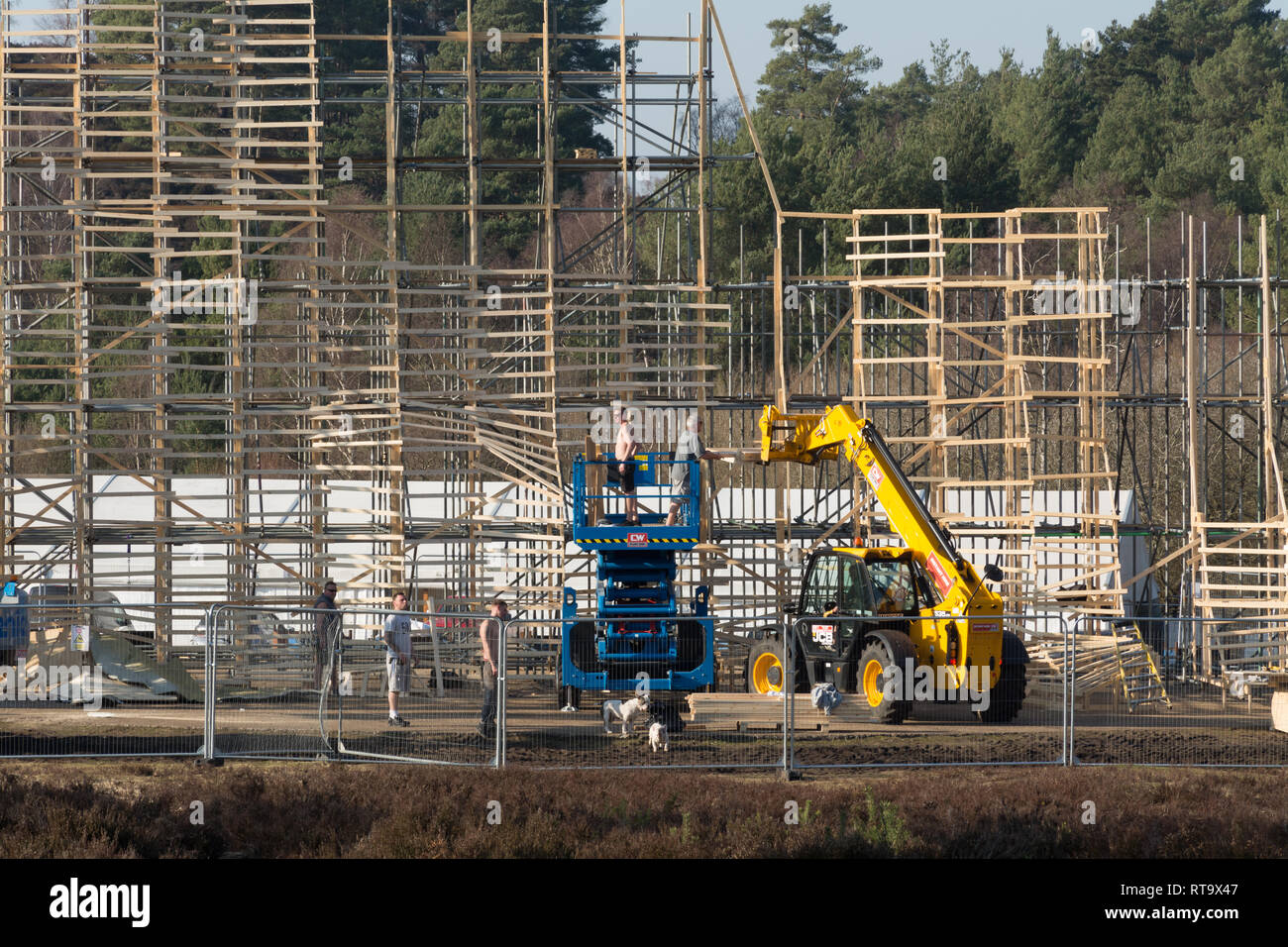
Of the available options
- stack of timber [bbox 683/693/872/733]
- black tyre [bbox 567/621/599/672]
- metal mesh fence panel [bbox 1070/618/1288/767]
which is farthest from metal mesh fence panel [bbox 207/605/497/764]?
metal mesh fence panel [bbox 1070/618/1288/767]

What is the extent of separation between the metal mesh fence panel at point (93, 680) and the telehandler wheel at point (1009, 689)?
9.17 meters

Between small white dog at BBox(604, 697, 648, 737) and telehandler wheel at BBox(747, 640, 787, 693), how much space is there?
2.70 m

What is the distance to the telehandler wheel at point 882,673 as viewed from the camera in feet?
59.9

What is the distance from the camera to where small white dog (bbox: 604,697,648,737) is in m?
17.5

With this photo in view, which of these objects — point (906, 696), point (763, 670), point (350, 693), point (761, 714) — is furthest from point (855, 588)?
point (350, 693)

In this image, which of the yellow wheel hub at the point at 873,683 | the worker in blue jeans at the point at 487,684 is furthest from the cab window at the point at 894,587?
the worker in blue jeans at the point at 487,684

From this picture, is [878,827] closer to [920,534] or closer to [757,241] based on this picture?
[920,534]

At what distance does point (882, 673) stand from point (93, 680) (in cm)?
983

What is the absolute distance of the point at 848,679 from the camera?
18.9 metres

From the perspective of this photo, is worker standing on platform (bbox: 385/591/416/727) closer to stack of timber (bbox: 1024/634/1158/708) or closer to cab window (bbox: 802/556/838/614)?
cab window (bbox: 802/556/838/614)

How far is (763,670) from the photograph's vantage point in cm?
2020

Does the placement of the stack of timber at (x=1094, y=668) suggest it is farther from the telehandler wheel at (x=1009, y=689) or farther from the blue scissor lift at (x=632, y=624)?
the blue scissor lift at (x=632, y=624)

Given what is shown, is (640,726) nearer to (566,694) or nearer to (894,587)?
(566,694)
